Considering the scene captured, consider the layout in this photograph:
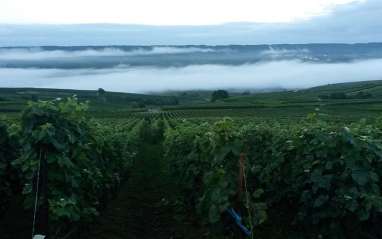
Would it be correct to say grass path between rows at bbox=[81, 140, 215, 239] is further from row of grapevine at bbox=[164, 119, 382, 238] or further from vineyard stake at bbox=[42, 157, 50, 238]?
vineyard stake at bbox=[42, 157, 50, 238]

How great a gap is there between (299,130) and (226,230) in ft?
7.13

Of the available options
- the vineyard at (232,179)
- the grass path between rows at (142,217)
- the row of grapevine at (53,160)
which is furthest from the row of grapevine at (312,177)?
the row of grapevine at (53,160)

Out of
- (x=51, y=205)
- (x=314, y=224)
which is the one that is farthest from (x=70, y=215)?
(x=314, y=224)

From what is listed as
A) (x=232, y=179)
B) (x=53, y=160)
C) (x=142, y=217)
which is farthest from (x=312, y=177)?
(x=142, y=217)

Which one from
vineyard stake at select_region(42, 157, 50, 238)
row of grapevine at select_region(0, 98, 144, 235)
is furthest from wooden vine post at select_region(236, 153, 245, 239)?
vineyard stake at select_region(42, 157, 50, 238)

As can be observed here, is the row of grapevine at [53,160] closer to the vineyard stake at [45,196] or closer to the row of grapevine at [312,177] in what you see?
the vineyard stake at [45,196]

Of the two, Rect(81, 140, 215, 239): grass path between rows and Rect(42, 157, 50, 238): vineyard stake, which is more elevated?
Rect(42, 157, 50, 238): vineyard stake

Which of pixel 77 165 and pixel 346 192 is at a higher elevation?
pixel 77 165

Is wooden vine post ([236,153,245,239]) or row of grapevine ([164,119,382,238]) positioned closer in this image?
wooden vine post ([236,153,245,239])

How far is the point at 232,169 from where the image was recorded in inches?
211

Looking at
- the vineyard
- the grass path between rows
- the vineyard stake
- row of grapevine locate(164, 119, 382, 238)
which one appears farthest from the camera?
the grass path between rows

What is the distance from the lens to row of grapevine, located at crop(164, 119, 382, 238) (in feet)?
17.0

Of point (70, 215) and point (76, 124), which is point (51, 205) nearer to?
point (70, 215)

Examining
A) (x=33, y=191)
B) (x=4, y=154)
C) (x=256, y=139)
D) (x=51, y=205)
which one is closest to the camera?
(x=51, y=205)
